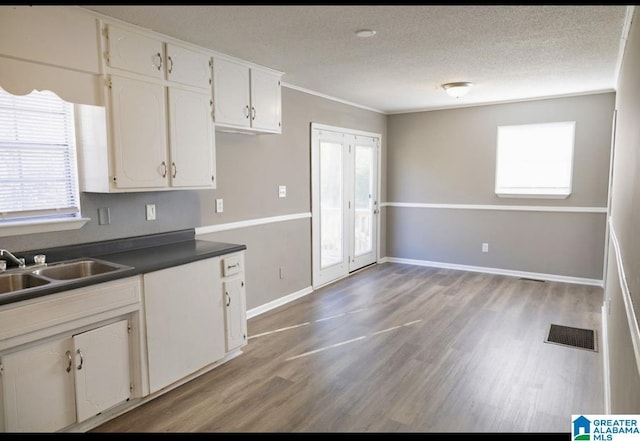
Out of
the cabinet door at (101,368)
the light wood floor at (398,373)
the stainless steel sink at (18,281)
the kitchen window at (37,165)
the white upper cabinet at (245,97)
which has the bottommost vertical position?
the light wood floor at (398,373)

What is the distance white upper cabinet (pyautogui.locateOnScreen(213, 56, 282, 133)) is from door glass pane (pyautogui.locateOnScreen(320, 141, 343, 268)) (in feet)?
4.36

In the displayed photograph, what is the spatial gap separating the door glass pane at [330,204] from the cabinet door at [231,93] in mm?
1682

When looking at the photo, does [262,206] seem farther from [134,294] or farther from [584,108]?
[584,108]

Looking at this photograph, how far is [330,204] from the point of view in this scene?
211 inches

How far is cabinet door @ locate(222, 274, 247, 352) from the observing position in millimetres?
3098

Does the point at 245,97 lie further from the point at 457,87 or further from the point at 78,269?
the point at 457,87

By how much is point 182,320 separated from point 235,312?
19.7 inches

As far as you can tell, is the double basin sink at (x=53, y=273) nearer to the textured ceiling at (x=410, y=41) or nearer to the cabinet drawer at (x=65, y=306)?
the cabinet drawer at (x=65, y=306)

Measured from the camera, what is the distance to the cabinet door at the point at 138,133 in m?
2.63

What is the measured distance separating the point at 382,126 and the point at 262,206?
3.05m

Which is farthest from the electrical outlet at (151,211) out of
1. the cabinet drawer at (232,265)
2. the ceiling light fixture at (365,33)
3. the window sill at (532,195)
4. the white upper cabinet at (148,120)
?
the window sill at (532,195)

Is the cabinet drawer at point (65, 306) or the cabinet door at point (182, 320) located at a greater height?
the cabinet drawer at point (65, 306)

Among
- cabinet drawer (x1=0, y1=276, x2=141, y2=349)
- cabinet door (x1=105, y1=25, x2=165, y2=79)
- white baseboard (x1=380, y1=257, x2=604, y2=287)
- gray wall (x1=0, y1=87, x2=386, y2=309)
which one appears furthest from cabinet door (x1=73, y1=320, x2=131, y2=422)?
white baseboard (x1=380, y1=257, x2=604, y2=287)

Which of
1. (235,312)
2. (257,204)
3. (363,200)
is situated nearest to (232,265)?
(235,312)
